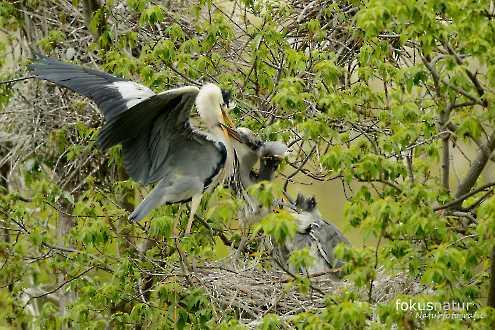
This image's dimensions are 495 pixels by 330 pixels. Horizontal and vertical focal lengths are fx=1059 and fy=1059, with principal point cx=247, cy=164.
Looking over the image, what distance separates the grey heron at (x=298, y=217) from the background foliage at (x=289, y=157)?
0.12 m

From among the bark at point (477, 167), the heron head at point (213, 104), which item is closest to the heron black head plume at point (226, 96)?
the heron head at point (213, 104)

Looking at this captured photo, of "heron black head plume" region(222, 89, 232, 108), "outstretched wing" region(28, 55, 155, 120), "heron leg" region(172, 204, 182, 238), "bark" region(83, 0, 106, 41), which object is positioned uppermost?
"bark" region(83, 0, 106, 41)

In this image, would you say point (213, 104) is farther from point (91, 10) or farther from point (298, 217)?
point (91, 10)

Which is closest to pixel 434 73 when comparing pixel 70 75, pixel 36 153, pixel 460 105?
pixel 460 105

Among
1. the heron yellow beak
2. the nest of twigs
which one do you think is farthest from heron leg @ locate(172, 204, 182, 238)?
the heron yellow beak

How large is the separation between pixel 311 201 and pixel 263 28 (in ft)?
3.57

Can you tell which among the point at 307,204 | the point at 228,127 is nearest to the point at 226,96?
the point at 228,127

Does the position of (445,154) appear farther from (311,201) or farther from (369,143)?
(311,201)

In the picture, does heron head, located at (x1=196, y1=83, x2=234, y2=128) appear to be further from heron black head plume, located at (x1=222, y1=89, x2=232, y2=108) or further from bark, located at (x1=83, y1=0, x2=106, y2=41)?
bark, located at (x1=83, y1=0, x2=106, y2=41)

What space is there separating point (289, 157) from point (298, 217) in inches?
17.3

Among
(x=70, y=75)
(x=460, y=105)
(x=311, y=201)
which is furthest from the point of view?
(x=311, y=201)

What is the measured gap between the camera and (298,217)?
5695mm

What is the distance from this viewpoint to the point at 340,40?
6.77m

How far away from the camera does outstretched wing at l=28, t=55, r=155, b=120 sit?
17.6ft
